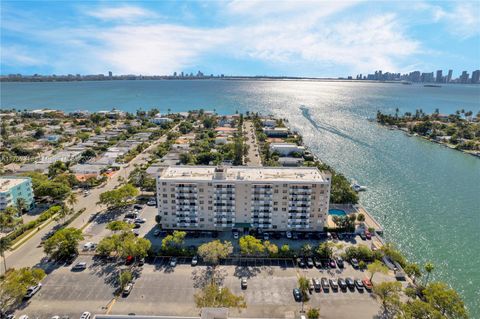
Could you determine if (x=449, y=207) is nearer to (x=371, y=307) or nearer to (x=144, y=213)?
(x=371, y=307)

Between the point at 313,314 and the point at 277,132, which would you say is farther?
the point at 277,132

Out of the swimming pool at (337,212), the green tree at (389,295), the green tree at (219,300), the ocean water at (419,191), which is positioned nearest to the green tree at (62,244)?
the green tree at (219,300)

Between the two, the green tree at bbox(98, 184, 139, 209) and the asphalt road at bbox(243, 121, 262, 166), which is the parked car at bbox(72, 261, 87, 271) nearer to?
the green tree at bbox(98, 184, 139, 209)

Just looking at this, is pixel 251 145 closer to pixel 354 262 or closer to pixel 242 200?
pixel 242 200

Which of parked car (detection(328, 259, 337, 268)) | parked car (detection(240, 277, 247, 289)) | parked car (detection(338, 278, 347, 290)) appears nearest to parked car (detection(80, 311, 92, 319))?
parked car (detection(240, 277, 247, 289))

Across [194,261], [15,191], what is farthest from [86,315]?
[15,191]

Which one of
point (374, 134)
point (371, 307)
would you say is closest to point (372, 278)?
point (371, 307)
